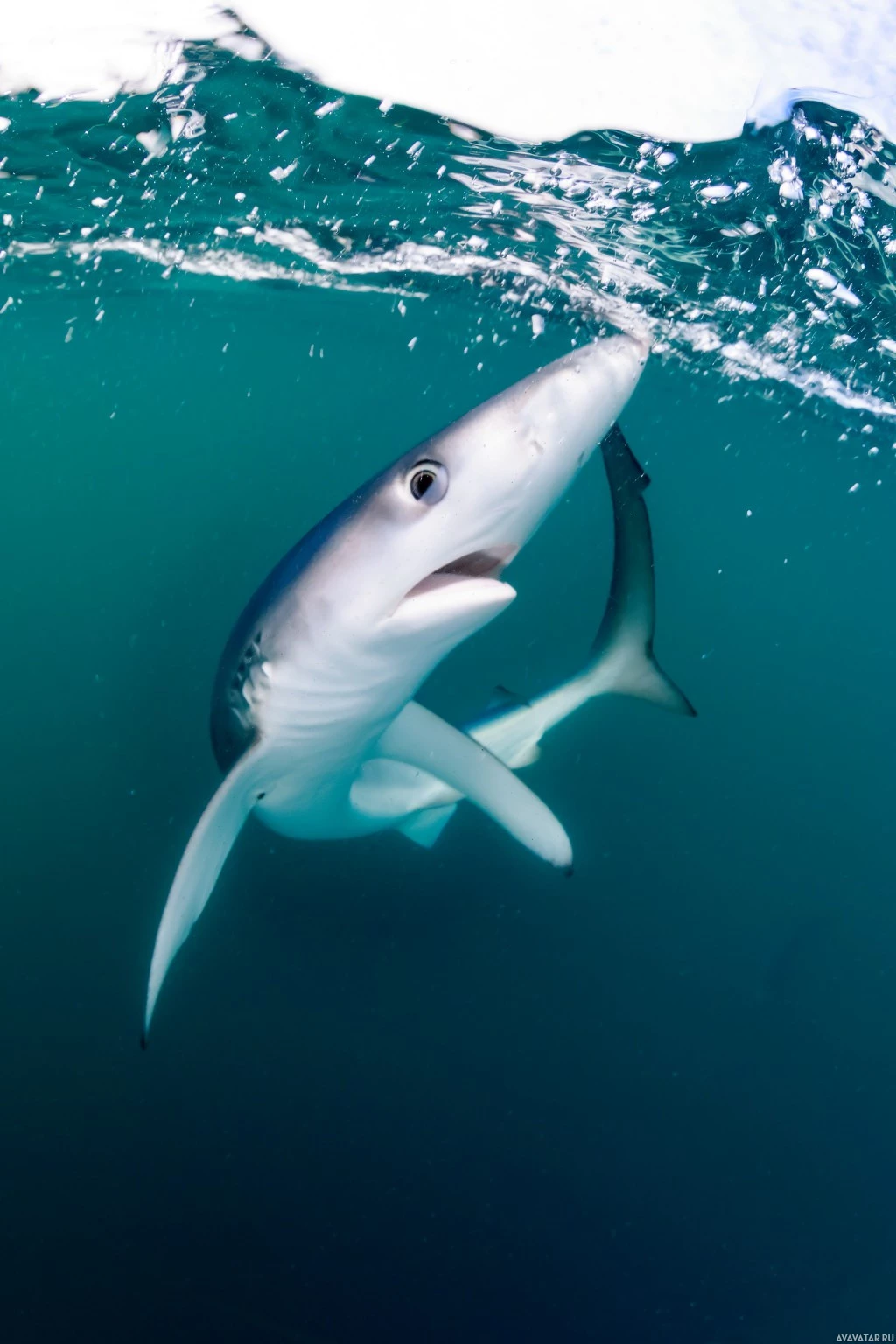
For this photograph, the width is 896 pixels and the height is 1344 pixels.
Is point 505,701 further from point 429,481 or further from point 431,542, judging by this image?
point 429,481

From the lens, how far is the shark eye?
226 cm

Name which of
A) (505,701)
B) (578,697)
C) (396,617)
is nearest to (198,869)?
(396,617)

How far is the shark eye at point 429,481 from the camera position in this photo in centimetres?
226

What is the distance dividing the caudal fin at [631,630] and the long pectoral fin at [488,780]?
1267mm

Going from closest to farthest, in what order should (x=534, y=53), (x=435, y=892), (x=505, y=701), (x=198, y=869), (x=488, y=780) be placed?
(x=198, y=869) → (x=488, y=780) → (x=534, y=53) → (x=505, y=701) → (x=435, y=892)

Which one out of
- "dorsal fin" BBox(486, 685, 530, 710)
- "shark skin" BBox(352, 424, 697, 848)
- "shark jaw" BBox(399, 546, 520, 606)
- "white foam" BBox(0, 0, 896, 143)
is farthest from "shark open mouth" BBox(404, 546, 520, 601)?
"white foam" BBox(0, 0, 896, 143)

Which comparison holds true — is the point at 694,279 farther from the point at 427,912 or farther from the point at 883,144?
the point at 427,912

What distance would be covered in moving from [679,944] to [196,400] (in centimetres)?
4796

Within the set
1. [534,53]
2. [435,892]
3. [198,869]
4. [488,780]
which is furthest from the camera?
[435,892]

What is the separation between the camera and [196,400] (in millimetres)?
51219

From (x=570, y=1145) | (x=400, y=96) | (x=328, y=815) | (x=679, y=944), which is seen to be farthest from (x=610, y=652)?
(x=679, y=944)

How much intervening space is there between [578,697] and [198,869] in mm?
3345

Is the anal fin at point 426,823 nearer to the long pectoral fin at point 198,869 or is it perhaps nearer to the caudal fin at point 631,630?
the caudal fin at point 631,630

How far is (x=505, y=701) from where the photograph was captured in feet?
19.0
